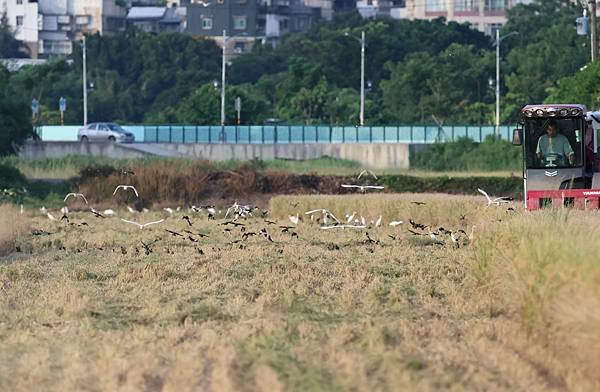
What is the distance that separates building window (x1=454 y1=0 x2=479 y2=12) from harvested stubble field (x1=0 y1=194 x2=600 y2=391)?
4988 inches

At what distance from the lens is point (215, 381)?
604 inches

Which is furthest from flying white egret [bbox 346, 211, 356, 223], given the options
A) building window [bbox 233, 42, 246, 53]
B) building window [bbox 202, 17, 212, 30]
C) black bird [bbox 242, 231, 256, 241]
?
building window [bbox 202, 17, 212, 30]

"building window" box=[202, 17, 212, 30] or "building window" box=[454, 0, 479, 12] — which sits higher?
"building window" box=[454, 0, 479, 12]

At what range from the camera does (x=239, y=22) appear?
154250 mm

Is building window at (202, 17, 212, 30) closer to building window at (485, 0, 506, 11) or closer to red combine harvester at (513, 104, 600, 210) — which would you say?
building window at (485, 0, 506, 11)

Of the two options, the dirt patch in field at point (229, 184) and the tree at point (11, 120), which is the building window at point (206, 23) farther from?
the dirt patch in field at point (229, 184)

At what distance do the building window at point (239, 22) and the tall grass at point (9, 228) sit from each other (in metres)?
114

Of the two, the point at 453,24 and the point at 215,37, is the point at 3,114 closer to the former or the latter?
the point at 453,24

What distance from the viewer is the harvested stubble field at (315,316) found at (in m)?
15.7

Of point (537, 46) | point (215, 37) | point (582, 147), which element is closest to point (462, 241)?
point (582, 147)

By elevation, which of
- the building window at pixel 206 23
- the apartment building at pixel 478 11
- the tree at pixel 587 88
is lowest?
the tree at pixel 587 88

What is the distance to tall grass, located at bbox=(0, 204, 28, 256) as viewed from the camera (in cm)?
3228

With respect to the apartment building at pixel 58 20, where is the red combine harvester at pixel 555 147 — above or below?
below

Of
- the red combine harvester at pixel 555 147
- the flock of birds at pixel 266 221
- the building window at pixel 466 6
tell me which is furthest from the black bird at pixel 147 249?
the building window at pixel 466 6
